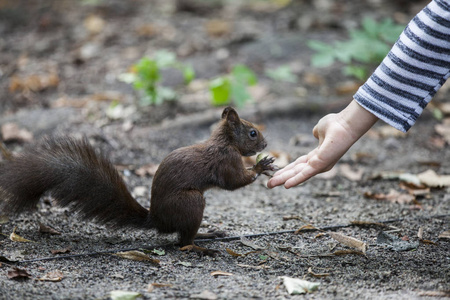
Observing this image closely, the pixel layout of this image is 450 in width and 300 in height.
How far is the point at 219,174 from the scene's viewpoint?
8.41ft

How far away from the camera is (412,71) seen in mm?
2164

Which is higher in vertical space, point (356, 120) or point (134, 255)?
point (356, 120)

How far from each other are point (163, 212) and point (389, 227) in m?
1.18

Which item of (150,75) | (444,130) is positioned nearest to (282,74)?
(150,75)

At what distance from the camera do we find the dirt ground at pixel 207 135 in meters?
2.16

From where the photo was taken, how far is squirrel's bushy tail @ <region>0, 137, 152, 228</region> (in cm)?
243

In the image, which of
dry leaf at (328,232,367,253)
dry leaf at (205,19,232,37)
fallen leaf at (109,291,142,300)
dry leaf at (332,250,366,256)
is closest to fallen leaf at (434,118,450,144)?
dry leaf at (328,232,367,253)

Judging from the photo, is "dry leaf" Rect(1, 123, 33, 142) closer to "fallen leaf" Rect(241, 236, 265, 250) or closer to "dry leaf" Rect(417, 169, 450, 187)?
"fallen leaf" Rect(241, 236, 265, 250)

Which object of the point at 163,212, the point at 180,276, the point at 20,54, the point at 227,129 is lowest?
the point at 180,276

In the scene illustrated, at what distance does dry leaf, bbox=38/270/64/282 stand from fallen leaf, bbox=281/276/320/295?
88 cm

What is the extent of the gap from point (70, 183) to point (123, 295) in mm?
743

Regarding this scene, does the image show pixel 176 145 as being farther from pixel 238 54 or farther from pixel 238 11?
pixel 238 11

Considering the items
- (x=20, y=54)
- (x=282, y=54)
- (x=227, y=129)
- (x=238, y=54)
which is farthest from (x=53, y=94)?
(x=227, y=129)

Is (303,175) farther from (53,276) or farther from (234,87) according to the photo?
(234,87)
